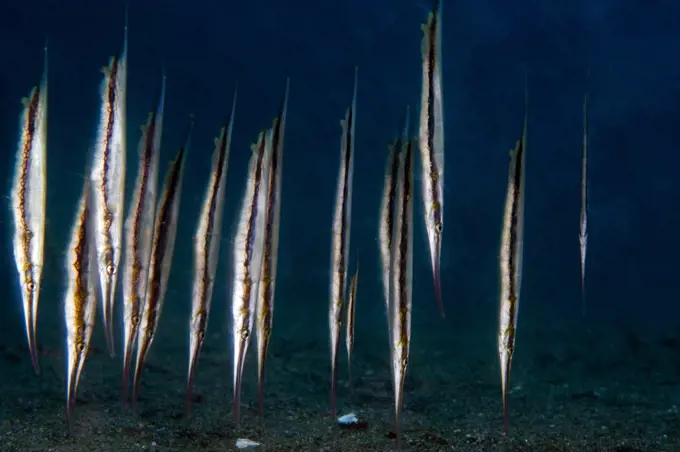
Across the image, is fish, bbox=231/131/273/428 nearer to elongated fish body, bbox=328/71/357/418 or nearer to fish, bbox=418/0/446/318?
elongated fish body, bbox=328/71/357/418

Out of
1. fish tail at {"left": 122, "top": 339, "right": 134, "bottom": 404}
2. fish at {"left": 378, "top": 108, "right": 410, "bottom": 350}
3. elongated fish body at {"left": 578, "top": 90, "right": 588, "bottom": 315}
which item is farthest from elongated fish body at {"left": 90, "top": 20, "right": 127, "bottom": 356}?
elongated fish body at {"left": 578, "top": 90, "right": 588, "bottom": 315}

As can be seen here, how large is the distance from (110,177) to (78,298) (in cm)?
68

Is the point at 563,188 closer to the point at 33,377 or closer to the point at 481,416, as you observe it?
the point at 481,416

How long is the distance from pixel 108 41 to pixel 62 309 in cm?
1698

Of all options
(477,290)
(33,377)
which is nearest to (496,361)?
(477,290)

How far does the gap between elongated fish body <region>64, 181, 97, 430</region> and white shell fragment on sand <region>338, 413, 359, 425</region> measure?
11.9 ft

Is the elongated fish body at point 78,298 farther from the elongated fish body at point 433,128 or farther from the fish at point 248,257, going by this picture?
the elongated fish body at point 433,128

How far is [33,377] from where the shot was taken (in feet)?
27.1

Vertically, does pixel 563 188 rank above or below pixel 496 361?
above

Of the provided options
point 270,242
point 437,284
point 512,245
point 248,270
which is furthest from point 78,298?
point 512,245

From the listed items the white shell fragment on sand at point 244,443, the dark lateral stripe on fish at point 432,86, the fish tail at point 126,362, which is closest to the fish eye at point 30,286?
the fish tail at point 126,362

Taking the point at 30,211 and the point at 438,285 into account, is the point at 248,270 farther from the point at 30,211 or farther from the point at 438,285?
the point at 30,211

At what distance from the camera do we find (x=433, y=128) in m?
3.58

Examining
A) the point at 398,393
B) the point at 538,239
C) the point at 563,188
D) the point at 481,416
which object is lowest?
the point at 481,416
